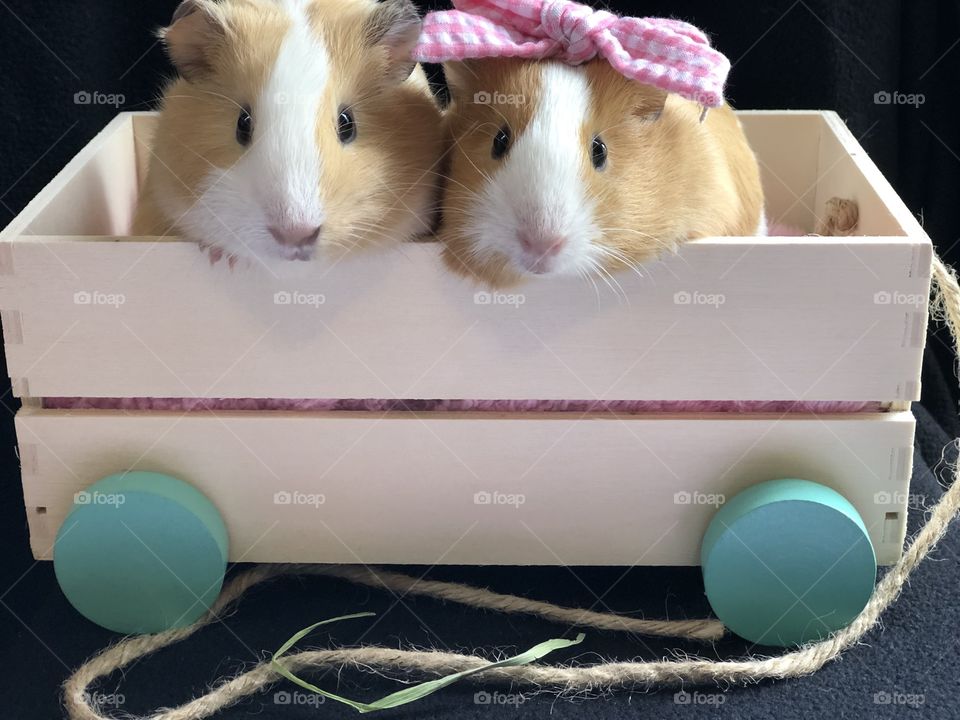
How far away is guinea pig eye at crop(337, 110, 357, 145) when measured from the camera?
122 centimetres

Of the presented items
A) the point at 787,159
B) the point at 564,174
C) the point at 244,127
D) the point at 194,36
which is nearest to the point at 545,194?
the point at 564,174

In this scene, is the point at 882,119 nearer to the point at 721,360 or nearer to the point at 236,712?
the point at 721,360

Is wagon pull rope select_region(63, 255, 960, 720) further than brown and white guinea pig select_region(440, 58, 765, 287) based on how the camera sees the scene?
Yes

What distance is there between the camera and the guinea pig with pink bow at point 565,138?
117 centimetres

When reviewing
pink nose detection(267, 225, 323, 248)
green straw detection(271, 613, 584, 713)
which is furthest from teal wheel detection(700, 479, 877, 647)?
pink nose detection(267, 225, 323, 248)

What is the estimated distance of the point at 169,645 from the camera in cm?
133

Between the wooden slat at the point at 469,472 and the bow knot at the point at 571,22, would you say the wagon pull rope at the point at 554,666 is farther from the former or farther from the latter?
the bow knot at the point at 571,22

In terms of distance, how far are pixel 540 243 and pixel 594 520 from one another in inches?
14.6

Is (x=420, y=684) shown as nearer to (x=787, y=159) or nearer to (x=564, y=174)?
(x=564, y=174)

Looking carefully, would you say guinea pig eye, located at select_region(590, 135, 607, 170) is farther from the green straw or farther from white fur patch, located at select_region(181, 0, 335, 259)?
the green straw

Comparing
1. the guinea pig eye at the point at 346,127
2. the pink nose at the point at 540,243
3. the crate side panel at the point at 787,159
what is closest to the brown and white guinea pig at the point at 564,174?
the pink nose at the point at 540,243

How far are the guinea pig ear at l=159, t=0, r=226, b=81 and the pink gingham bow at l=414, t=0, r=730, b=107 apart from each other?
0.21 meters

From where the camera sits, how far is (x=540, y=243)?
3.75 feet

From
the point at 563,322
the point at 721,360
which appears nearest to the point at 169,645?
the point at 563,322
